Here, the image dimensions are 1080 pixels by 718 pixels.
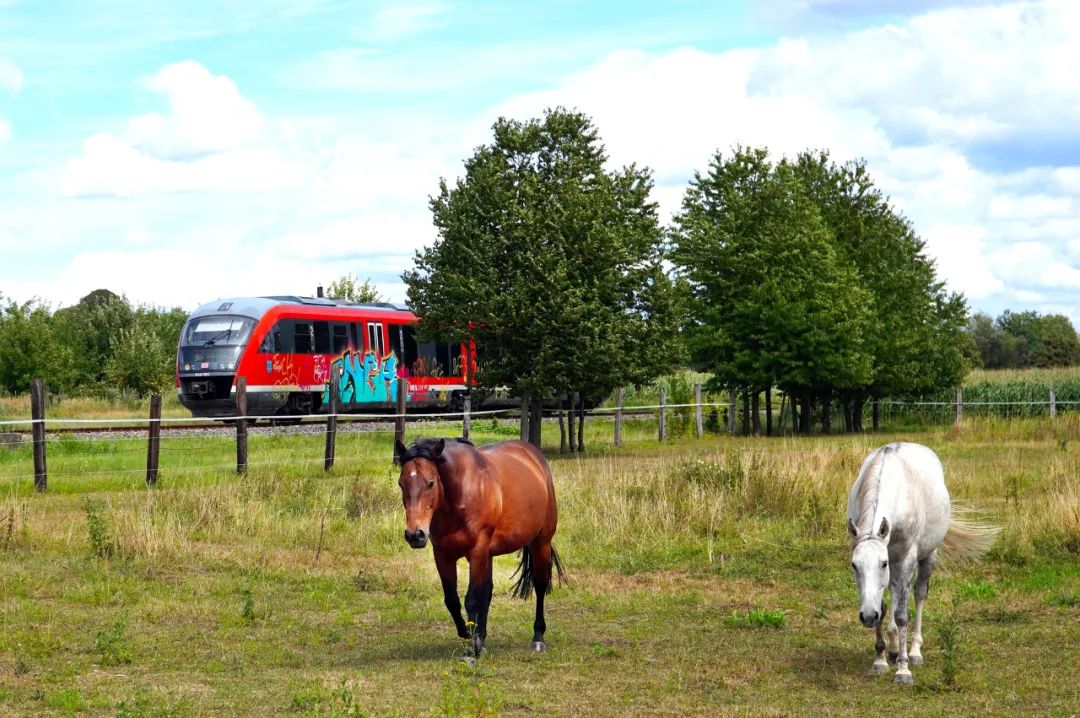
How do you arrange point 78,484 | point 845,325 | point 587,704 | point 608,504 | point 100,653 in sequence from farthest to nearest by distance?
point 845,325
point 78,484
point 608,504
point 100,653
point 587,704

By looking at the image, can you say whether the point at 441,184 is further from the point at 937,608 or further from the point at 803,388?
the point at 937,608

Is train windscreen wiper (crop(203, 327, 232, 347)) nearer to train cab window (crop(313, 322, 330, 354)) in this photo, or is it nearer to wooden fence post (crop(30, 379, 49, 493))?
train cab window (crop(313, 322, 330, 354))

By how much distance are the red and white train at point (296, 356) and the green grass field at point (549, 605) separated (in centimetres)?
1187

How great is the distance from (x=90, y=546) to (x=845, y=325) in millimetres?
25608

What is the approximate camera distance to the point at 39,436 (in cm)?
1850

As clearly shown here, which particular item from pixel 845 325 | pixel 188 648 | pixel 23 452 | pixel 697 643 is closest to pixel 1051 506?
pixel 697 643

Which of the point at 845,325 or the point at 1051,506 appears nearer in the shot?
the point at 1051,506

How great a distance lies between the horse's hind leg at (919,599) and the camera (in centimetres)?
866

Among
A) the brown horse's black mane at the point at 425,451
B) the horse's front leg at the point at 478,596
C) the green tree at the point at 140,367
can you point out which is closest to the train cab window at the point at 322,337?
the green tree at the point at 140,367

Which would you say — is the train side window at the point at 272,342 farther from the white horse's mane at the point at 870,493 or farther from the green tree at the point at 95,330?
the white horse's mane at the point at 870,493

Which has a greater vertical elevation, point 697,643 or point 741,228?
point 741,228

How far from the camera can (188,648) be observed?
9.51 m

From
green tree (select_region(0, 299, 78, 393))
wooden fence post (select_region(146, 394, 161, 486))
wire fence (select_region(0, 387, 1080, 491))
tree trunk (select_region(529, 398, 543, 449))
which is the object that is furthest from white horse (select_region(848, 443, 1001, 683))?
green tree (select_region(0, 299, 78, 393))

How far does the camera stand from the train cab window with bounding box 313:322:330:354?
33.7 m
